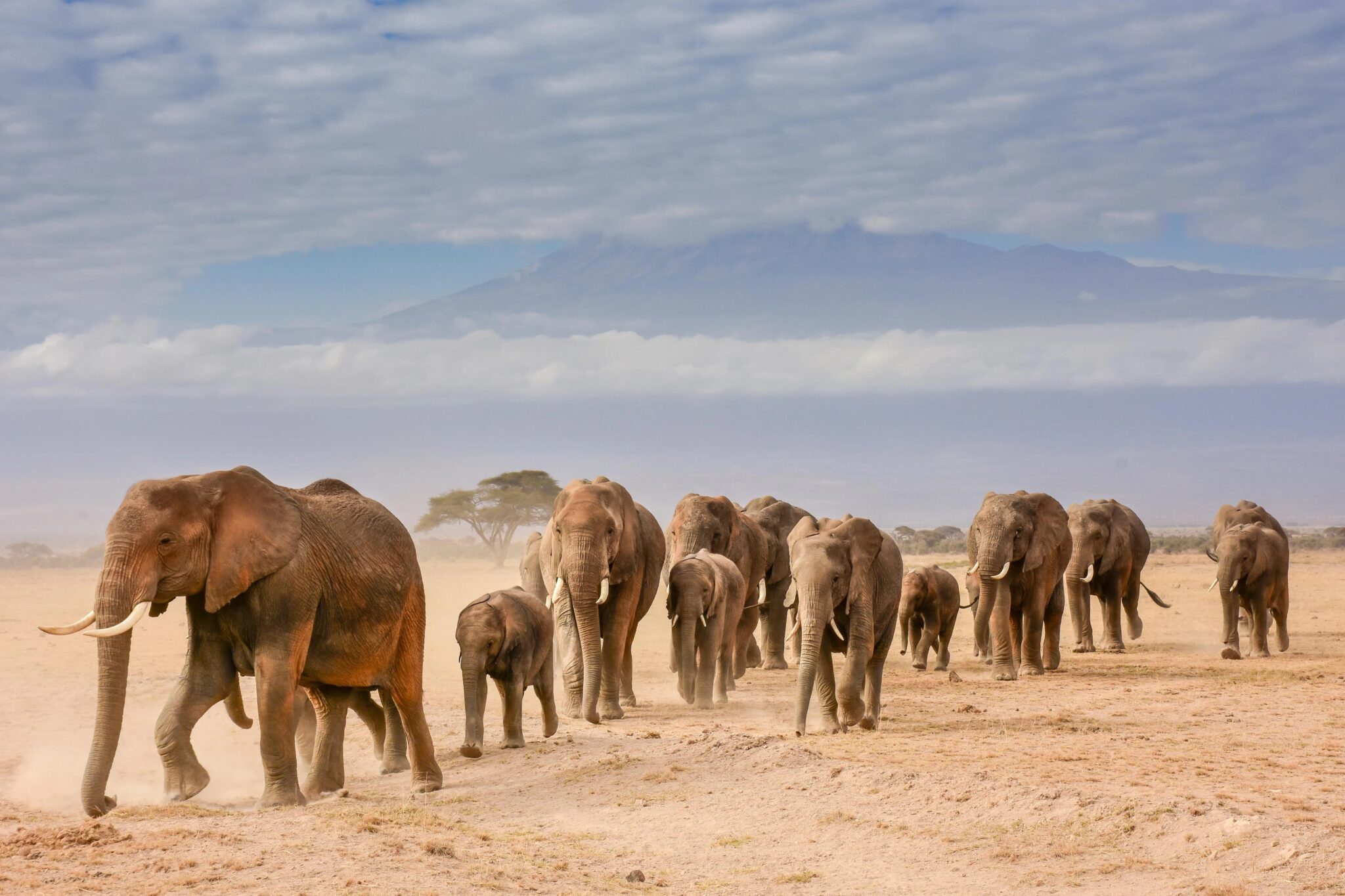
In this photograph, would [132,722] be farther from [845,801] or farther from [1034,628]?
[1034,628]

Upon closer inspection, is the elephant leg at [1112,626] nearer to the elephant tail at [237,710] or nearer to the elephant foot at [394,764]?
the elephant foot at [394,764]

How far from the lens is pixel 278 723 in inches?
442

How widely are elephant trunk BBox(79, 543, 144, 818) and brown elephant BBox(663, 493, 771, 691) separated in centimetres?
991

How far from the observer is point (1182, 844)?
9836mm

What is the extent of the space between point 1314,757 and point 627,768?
6.34 m

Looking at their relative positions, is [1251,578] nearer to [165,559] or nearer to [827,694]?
[827,694]

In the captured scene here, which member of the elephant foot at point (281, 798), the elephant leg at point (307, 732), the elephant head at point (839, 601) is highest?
the elephant head at point (839, 601)

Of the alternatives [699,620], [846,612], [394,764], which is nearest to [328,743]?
[394,764]

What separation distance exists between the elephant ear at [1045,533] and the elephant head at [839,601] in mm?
6794

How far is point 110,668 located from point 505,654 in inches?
184

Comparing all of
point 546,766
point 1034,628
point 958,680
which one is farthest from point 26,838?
point 1034,628

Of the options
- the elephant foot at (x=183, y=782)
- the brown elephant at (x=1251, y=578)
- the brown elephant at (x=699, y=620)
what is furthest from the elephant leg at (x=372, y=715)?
the brown elephant at (x=1251, y=578)

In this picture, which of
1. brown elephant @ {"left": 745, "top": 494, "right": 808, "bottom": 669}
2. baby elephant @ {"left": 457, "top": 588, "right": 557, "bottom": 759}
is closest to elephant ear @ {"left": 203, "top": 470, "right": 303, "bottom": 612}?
baby elephant @ {"left": 457, "top": 588, "right": 557, "bottom": 759}

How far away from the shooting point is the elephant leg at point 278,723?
36.5ft
